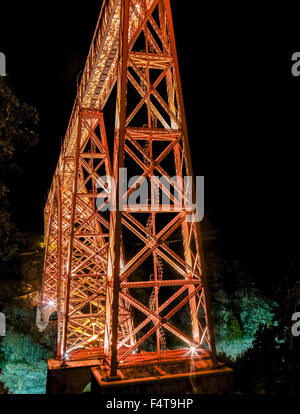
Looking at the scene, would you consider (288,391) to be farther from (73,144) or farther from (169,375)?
(73,144)

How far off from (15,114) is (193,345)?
5.75 metres

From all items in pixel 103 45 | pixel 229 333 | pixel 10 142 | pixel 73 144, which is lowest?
pixel 229 333

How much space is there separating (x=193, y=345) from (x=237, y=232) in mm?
19728

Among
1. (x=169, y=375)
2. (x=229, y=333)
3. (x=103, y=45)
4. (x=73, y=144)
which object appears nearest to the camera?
(x=169, y=375)

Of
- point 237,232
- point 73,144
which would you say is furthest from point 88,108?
point 237,232

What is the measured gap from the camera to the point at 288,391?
21.7 ft

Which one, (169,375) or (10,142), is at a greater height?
(10,142)

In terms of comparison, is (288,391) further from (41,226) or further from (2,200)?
(41,226)

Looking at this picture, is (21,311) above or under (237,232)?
under

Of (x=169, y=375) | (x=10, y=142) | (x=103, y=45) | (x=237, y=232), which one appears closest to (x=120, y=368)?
(x=169, y=375)

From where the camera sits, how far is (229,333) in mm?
23422

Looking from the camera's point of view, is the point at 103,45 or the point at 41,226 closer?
the point at 103,45
